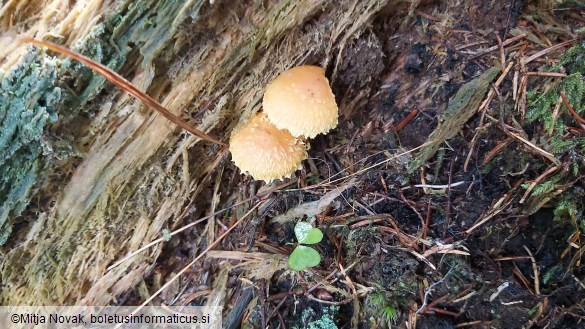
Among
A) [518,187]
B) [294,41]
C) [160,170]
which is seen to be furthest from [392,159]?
[160,170]

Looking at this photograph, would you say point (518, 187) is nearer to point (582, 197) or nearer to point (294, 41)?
point (582, 197)

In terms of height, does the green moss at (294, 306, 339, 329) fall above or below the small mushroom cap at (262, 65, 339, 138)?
below

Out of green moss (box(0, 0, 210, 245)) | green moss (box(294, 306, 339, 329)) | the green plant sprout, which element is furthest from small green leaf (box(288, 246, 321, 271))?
green moss (box(0, 0, 210, 245))

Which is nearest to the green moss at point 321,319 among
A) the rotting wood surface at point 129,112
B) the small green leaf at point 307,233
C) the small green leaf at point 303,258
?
the small green leaf at point 303,258

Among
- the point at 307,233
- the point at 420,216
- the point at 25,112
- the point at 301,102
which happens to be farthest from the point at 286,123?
the point at 25,112

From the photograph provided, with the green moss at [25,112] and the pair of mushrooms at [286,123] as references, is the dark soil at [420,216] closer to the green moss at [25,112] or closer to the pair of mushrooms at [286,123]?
the pair of mushrooms at [286,123]

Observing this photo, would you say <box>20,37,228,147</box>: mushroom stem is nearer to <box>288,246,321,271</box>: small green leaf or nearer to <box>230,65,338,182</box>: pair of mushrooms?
<box>230,65,338,182</box>: pair of mushrooms
